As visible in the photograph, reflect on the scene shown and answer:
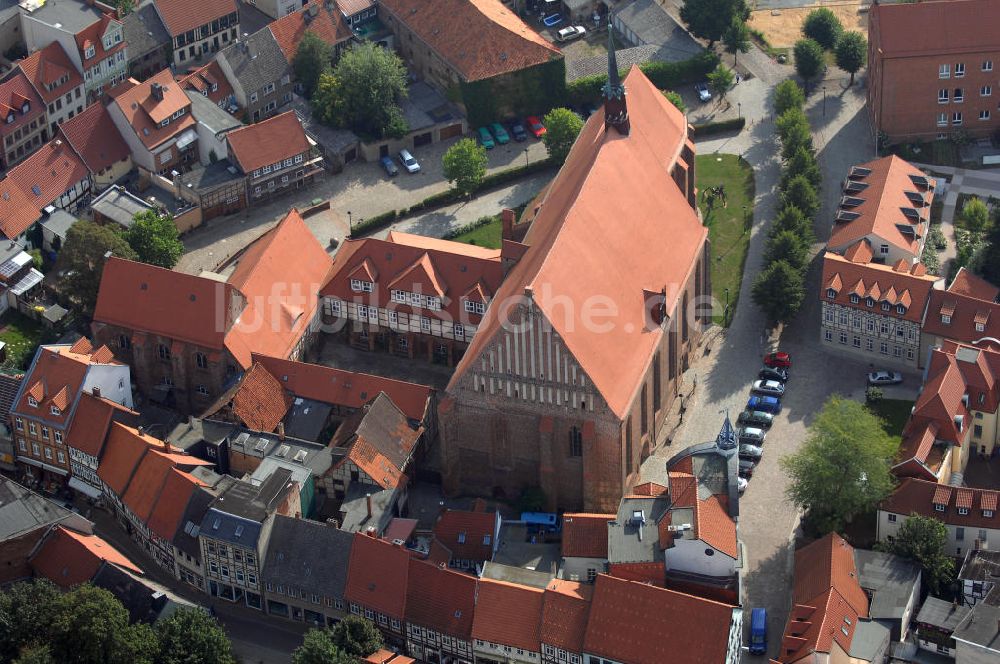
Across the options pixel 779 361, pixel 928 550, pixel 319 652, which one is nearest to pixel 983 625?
pixel 928 550

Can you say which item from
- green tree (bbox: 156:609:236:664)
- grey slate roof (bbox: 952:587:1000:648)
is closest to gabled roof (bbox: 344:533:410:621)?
green tree (bbox: 156:609:236:664)

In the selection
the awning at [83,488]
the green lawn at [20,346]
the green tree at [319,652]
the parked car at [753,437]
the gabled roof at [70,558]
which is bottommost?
the parked car at [753,437]

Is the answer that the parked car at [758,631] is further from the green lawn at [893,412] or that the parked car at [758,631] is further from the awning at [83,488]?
the awning at [83,488]

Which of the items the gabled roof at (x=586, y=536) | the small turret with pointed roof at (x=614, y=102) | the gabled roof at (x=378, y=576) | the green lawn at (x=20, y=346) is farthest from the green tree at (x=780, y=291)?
the green lawn at (x=20, y=346)

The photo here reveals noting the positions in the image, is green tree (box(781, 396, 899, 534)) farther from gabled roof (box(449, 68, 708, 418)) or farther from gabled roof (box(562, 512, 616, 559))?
gabled roof (box(562, 512, 616, 559))

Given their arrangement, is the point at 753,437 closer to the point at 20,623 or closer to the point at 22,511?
the point at 22,511

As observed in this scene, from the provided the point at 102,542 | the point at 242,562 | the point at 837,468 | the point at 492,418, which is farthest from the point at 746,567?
the point at 102,542
